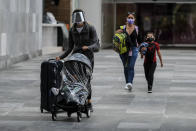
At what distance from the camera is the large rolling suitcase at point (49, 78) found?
974 centimetres

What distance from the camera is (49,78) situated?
9.81 m

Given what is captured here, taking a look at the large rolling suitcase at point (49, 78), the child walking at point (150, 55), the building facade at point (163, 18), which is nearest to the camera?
the large rolling suitcase at point (49, 78)

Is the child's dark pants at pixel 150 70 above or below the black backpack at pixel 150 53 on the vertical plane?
below

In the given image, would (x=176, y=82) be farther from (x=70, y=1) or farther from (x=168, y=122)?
(x=70, y=1)

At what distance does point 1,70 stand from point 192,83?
21.3ft

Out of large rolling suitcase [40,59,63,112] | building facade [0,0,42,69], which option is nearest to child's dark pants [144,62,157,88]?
large rolling suitcase [40,59,63,112]

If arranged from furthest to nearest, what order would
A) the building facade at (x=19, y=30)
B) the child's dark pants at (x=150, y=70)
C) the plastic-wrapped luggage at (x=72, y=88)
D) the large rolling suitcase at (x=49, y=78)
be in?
1. the building facade at (x=19, y=30)
2. the child's dark pants at (x=150, y=70)
3. the large rolling suitcase at (x=49, y=78)
4. the plastic-wrapped luggage at (x=72, y=88)

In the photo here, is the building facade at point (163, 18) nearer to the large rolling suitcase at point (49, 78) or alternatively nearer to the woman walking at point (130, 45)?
the woman walking at point (130, 45)

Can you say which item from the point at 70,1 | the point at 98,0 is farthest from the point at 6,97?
the point at 98,0

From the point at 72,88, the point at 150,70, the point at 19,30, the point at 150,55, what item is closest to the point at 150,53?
the point at 150,55

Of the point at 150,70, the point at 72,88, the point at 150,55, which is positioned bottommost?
the point at 150,70

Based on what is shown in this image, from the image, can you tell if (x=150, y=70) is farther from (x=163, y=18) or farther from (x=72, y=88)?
(x=163, y=18)

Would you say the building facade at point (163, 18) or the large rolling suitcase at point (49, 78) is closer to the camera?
the large rolling suitcase at point (49, 78)

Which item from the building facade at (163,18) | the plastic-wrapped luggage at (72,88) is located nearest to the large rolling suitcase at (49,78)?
the plastic-wrapped luggage at (72,88)
